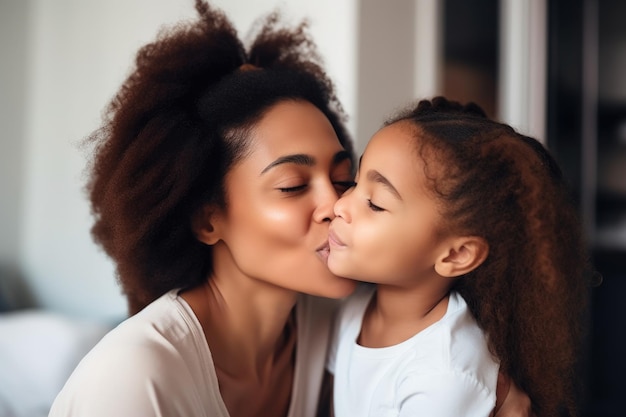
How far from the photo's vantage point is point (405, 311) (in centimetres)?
125

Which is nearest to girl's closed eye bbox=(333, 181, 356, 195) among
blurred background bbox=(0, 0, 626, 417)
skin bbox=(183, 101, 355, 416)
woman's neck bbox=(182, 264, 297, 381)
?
skin bbox=(183, 101, 355, 416)

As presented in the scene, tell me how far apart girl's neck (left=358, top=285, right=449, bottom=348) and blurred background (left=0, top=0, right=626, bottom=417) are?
804 mm

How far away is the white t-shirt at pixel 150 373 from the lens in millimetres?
994

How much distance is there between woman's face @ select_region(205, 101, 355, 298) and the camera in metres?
1.24

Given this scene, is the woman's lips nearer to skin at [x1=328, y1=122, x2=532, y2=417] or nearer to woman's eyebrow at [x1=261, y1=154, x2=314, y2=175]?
skin at [x1=328, y1=122, x2=532, y2=417]

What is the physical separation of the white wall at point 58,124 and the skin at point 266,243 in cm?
194

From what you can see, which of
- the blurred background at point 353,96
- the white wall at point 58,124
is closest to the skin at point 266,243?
the blurred background at point 353,96

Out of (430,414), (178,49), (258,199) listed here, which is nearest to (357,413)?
(430,414)

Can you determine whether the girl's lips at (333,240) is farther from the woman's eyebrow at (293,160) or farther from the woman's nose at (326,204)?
the woman's eyebrow at (293,160)

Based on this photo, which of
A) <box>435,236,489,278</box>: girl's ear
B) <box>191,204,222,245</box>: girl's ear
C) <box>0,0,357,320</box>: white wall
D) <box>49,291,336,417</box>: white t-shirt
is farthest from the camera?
<box>0,0,357,320</box>: white wall

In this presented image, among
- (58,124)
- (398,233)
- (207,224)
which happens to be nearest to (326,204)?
(398,233)

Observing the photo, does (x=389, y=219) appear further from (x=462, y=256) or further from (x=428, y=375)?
(x=428, y=375)

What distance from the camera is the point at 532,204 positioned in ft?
3.45

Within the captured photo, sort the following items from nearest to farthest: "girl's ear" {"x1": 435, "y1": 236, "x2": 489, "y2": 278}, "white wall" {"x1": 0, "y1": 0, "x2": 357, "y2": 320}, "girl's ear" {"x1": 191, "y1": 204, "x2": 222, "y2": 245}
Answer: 1. "girl's ear" {"x1": 435, "y1": 236, "x2": 489, "y2": 278}
2. "girl's ear" {"x1": 191, "y1": 204, "x2": 222, "y2": 245}
3. "white wall" {"x1": 0, "y1": 0, "x2": 357, "y2": 320}
